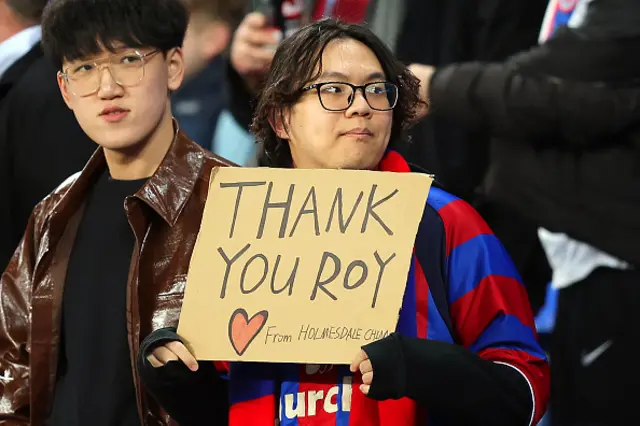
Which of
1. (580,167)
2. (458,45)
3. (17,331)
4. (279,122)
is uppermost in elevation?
(458,45)

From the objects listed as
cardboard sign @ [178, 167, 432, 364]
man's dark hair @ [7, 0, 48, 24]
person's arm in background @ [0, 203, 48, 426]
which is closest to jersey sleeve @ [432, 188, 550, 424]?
cardboard sign @ [178, 167, 432, 364]

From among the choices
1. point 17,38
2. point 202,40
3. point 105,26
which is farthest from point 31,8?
point 105,26

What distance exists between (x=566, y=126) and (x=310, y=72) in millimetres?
775

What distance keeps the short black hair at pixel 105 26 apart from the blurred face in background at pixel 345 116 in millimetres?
481

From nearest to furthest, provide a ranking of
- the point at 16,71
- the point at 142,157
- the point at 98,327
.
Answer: the point at 98,327 < the point at 142,157 < the point at 16,71

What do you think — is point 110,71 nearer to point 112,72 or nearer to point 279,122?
point 112,72

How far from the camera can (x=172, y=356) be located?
65.0 inches

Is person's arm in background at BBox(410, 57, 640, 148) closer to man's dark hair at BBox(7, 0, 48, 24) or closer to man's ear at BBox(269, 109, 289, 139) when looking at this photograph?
man's ear at BBox(269, 109, 289, 139)

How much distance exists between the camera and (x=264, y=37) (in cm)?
291

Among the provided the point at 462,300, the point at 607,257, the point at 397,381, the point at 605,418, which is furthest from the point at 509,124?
the point at 397,381

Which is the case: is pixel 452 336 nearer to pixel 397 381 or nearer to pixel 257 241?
pixel 397 381

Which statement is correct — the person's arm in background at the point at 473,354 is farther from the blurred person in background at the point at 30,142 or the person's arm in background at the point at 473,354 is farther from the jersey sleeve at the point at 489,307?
the blurred person in background at the point at 30,142

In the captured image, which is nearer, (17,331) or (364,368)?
(364,368)

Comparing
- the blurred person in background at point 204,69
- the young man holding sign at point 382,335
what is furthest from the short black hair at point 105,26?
the blurred person in background at point 204,69
